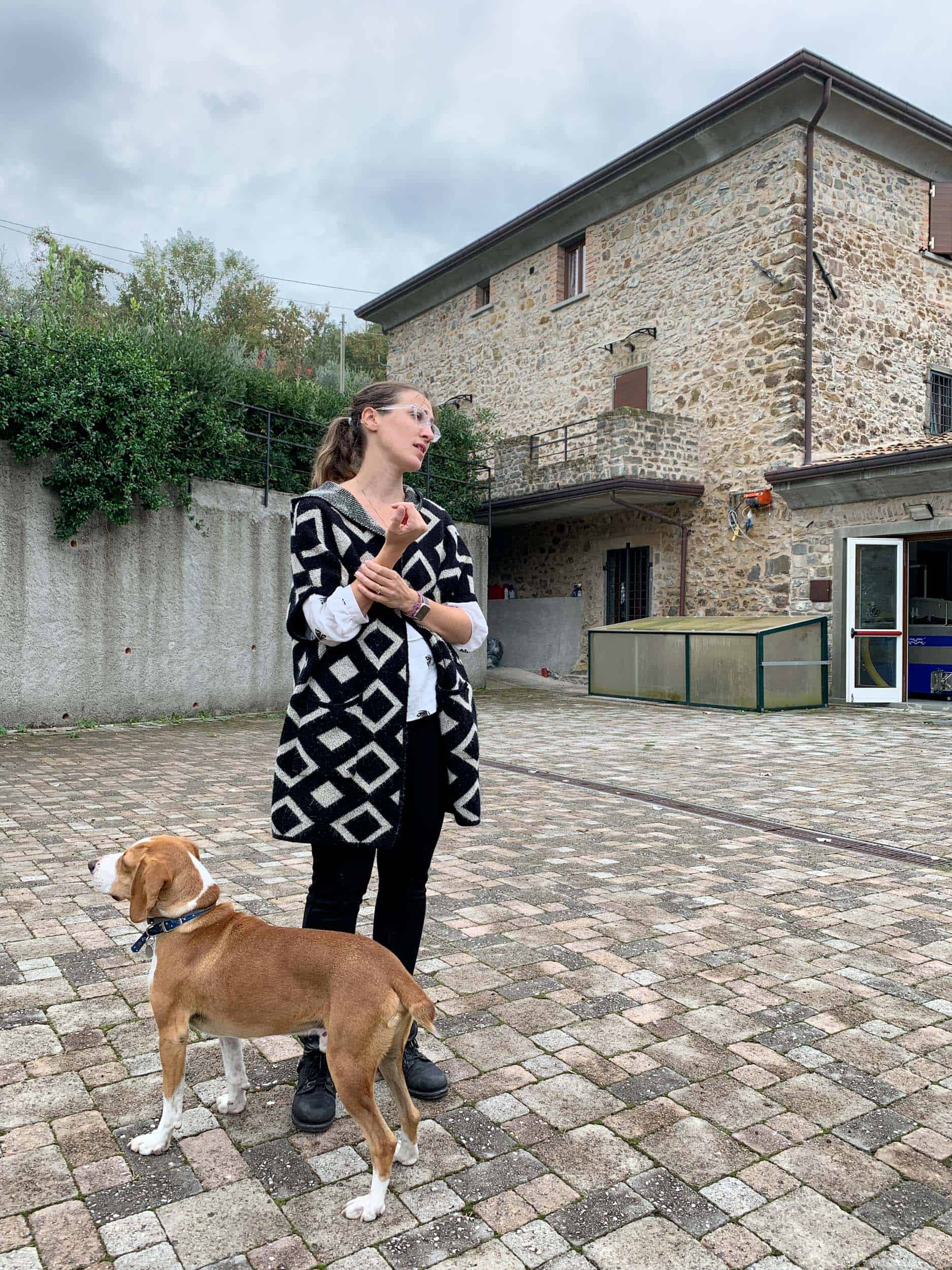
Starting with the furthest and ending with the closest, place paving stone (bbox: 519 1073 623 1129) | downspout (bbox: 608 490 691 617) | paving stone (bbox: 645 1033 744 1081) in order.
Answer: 1. downspout (bbox: 608 490 691 617)
2. paving stone (bbox: 645 1033 744 1081)
3. paving stone (bbox: 519 1073 623 1129)

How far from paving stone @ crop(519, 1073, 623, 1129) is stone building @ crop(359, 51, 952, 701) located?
11.6 metres

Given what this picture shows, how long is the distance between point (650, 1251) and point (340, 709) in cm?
131

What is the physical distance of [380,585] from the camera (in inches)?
84.8

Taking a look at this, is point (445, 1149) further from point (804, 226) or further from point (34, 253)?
point (34, 253)

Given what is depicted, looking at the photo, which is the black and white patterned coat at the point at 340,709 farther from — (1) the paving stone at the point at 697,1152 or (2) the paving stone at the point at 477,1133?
(1) the paving stone at the point at 697,1152

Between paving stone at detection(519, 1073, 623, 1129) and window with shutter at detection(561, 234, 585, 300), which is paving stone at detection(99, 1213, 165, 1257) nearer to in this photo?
paving stone at detection(519, 1073, 623, 1129)

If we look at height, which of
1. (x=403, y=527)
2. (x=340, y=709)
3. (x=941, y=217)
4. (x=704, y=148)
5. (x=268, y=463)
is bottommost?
(x=340, y=709)

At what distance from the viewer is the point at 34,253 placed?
28484 millimetres

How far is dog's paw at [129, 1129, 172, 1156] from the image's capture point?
7.24 feet

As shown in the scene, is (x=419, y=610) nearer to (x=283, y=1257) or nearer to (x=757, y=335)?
(x=283, y=1257)

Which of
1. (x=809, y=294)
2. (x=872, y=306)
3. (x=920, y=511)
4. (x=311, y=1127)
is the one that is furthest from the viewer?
(x=872, y=306)

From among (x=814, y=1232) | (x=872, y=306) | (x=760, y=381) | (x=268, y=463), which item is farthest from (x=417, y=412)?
(x=872, y=306)

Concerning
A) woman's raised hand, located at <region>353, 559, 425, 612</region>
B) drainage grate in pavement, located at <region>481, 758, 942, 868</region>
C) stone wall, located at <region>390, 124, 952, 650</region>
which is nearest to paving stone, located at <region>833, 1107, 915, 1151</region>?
woman's raised hand, located at <region>353, 559, 425, 612</region>

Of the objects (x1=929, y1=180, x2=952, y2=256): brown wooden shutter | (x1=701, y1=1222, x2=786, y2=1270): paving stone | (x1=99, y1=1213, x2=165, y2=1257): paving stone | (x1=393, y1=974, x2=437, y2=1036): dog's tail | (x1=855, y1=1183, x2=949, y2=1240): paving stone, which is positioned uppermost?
(x1=929, y1=180, x2=952, y2=256): brown wooden shutter
